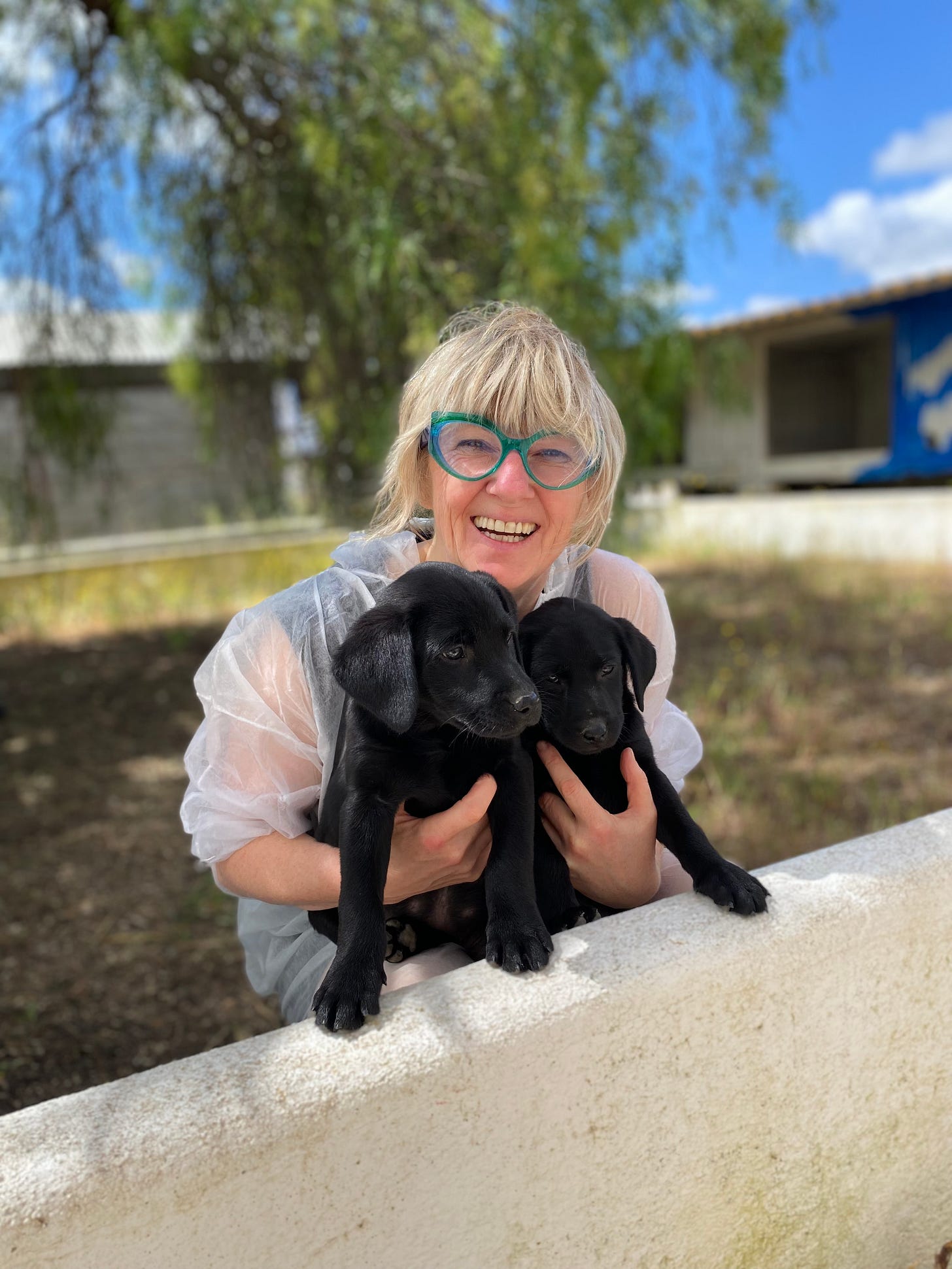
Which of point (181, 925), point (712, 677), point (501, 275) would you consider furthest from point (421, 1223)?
point (712, 677)

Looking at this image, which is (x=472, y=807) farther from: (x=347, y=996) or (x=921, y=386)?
(x=921, y=386)

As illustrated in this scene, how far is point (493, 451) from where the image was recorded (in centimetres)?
193

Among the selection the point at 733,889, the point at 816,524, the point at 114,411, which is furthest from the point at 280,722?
the point at 816,524

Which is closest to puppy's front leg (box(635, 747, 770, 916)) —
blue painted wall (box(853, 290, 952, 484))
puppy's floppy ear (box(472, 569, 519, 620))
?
puppy's floppy ear (box(472, 569, 519, 620))

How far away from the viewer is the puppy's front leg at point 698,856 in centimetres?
173

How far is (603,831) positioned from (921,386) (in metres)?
14.4

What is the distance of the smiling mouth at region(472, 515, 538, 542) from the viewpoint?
1938 millimetres

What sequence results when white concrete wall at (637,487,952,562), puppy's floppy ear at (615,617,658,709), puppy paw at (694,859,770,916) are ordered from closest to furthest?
puppy paw at (694,859,770,916) → puppy's floppy ear at (615,617,658,709) → white concrete wall at (637,487,952,562)

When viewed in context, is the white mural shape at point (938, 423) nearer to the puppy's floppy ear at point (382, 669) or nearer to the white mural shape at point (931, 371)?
the white mural shape at point (931, 371)

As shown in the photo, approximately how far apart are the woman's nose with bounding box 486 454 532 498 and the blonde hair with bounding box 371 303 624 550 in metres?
0.06

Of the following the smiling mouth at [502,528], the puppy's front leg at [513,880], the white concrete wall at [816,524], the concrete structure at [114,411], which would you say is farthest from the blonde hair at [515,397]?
the white concrete wall at [816,524]

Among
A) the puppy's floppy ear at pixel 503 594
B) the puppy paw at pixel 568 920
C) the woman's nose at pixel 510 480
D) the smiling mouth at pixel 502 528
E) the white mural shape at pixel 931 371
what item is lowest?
the puppy paw at pixel 568 920

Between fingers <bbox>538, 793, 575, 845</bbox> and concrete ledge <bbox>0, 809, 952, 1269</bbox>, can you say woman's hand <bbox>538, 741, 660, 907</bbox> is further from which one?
concrete ledge <bbox>0, 809, 952, 1269</bbox>

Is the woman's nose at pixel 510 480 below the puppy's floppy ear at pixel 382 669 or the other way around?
the other way around
